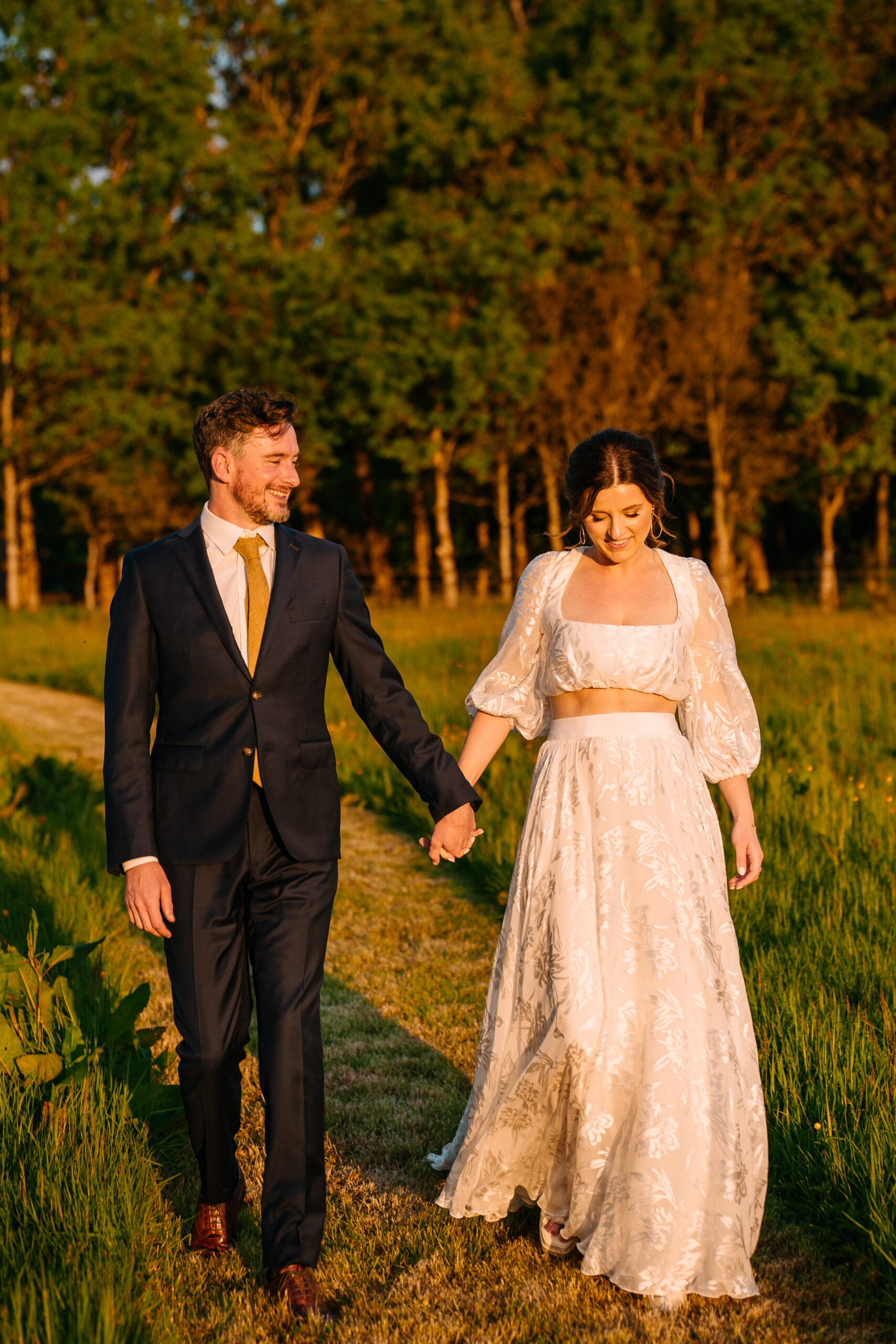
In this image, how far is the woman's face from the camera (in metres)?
3.60

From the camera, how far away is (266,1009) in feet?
10.6

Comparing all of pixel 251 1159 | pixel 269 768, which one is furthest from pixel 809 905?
pixel 269 768

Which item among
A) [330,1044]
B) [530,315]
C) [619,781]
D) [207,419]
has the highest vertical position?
[530,315]

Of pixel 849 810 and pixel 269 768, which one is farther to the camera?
pixel 849 810

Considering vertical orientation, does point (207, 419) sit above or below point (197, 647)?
above

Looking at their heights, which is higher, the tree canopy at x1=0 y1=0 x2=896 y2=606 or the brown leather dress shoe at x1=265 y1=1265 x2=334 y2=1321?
the tree canopy at x1=0 y1=0 x2=896 y2=606

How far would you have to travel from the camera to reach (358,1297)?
10.7ft

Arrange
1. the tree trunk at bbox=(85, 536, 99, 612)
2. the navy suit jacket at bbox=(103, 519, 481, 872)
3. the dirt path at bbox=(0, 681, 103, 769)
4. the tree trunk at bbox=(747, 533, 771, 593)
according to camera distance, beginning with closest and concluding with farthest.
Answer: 1. the navy suit jacket at bbox=(103, 519, 481, 872)
2. the dirt path at bbox=(0, 681, 103, 769)
3. the tree trunk at bbox=(747, 533, 771, 593)
4. the tree trunk at bbox=(85, 536, 99, 612)

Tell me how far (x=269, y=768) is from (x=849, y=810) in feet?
15.0

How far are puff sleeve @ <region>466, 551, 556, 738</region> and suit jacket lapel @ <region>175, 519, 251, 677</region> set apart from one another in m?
0.85

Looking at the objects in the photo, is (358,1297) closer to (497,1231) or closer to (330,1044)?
(497,1231)

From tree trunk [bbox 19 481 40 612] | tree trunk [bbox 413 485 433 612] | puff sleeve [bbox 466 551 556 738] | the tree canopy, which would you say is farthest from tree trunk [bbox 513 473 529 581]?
puff sleeve [bbox 466 551 556 738]

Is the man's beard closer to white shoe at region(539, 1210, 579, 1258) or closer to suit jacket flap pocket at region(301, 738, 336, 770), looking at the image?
suit jacket flap pocket at region(301, 738, 336, 770)

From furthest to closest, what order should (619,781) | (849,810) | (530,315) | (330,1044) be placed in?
(530,315), (849,810), (330,1044), (619,781)
